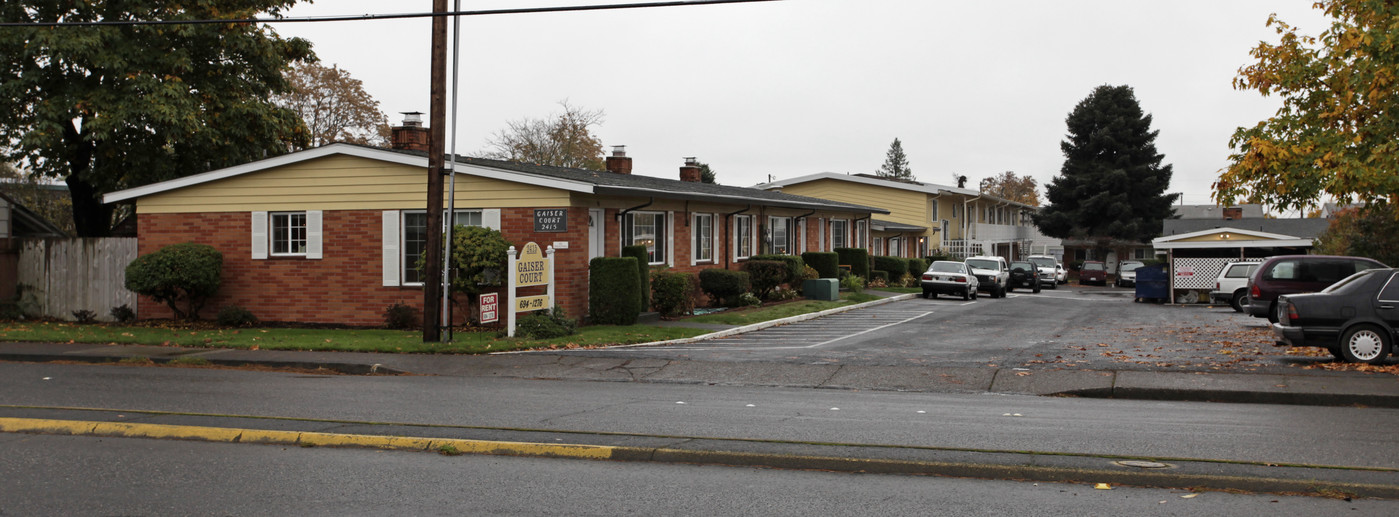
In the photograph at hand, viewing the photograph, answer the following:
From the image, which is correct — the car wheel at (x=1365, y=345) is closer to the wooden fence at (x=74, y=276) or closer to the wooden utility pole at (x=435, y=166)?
the wooden utility pole at (x=435, y=166)

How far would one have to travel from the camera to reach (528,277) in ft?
59.8

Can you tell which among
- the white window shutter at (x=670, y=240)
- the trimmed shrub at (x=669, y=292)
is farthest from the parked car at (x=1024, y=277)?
the trimmed shrub at (x=669, y=292)

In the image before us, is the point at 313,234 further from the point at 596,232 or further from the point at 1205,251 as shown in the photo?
the point at 1205,251

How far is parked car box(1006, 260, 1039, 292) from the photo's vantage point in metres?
45.7

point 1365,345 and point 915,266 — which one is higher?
point 915,266

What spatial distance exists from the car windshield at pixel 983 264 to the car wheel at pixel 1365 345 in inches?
964

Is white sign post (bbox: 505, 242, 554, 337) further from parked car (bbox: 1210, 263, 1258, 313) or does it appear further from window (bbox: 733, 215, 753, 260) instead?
parked car (bbox: 1210, 263, 1258, 313)

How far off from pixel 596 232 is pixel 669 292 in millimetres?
2186

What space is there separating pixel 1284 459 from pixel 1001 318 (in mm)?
17701

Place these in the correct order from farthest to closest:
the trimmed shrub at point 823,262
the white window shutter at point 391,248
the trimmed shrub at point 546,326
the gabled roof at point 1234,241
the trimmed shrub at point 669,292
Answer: the gabled roof at point 1234,241 → the trimmed shrub at point 823,262 → the trimmed shrub at point 669,292 → the white window shutter at point 391,248 → the trimmed shrub at point 546,326

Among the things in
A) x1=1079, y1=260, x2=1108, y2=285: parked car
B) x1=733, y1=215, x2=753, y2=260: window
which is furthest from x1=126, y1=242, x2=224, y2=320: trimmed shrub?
x1=1079, y1=260, x2=1108, y2=285: parked car

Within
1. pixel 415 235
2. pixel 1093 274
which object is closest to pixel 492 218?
pixel 415 235

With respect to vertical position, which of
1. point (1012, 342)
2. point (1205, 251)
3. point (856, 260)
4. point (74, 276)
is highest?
point (1205, 251)

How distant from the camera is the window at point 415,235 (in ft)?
68.4
